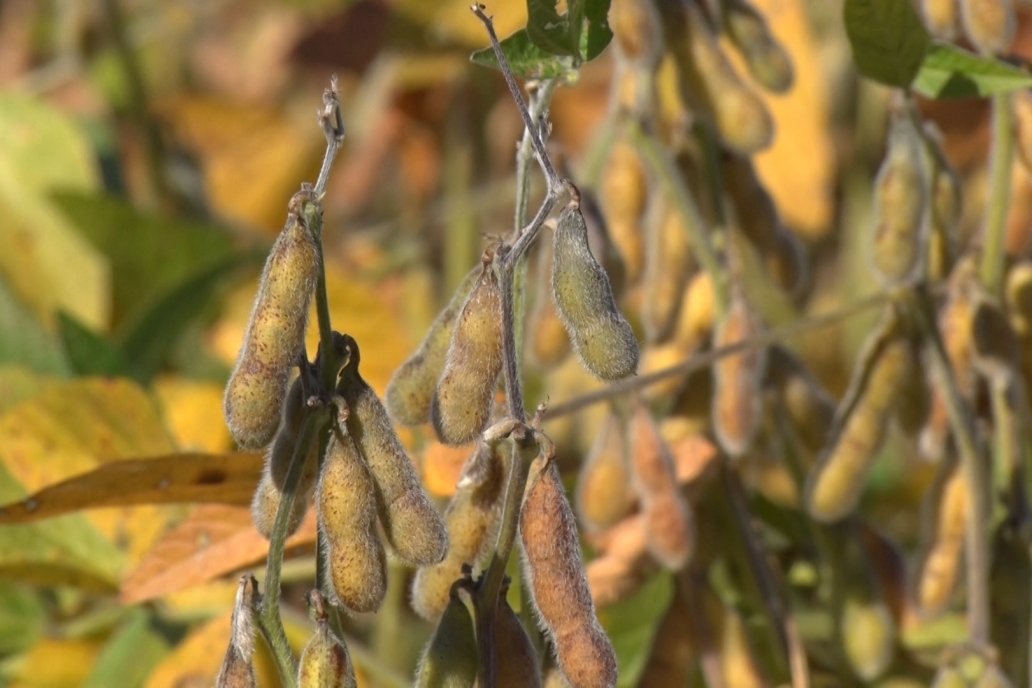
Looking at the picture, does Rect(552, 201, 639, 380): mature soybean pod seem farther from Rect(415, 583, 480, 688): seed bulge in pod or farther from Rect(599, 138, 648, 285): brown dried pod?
Rect(599, 138, 648, 285): brown dried pod

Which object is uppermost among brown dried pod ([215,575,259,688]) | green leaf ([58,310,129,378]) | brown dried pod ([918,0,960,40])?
green leaf ([58,310,129,378])

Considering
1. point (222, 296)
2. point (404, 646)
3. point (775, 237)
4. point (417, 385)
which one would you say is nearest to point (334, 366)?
point (417, 385)

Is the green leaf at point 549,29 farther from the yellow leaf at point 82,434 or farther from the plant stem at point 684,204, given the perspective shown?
the yellow leaf at point 82,434

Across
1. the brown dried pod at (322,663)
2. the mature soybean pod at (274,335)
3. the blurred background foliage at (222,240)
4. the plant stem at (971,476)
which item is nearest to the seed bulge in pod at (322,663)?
the brown dried pod at (322,663)

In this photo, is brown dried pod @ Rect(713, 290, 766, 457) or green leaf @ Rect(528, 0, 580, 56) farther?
brown dried pod @ Rect(713, 290, 766, 457)

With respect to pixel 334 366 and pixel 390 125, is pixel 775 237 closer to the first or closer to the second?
pixel 334 366

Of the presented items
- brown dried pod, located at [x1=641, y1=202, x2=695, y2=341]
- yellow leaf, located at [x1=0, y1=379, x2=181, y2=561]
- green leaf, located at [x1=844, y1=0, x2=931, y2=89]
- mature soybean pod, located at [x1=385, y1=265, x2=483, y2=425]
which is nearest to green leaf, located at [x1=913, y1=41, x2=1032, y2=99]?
green leaf, located at [x1=844, y1=0, x2=931, y2=89]

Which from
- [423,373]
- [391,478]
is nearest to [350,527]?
[391,478]
